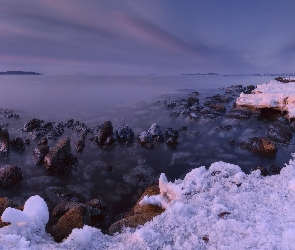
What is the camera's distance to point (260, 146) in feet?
42.2

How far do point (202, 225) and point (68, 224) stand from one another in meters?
3.05

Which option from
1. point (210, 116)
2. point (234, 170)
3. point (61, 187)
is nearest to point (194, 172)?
point (234, 170)

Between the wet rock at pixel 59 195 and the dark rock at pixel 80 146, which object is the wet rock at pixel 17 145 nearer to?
the dark rock at pixel 80 146

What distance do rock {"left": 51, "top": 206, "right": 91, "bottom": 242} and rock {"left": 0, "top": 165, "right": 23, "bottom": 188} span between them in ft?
17.4

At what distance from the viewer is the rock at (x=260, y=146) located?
12422 mm

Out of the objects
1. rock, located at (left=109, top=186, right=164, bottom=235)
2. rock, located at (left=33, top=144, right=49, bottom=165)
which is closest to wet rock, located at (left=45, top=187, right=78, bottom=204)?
→ rock, located at (left=33, top=144, right=49, bottom=165)

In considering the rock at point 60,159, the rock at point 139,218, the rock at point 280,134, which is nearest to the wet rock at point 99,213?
the rock at point 139,218

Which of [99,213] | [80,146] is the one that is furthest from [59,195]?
[80,146]

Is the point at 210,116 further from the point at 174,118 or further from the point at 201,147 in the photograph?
the point at 201,147

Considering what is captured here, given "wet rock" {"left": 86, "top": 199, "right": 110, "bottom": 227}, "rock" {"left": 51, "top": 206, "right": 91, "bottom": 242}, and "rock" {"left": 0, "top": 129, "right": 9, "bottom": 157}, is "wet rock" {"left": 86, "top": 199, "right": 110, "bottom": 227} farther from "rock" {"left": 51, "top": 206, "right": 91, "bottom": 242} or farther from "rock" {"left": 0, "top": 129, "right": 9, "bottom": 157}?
"rock" {"left": 0, "top": 129, "right": 9, "bottom": 157}

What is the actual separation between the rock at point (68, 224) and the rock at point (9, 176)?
209 inches

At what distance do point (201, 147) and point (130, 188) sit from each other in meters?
6.25

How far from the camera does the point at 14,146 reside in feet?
45.9

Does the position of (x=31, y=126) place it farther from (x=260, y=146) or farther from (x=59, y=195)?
(x=260, y=146)
